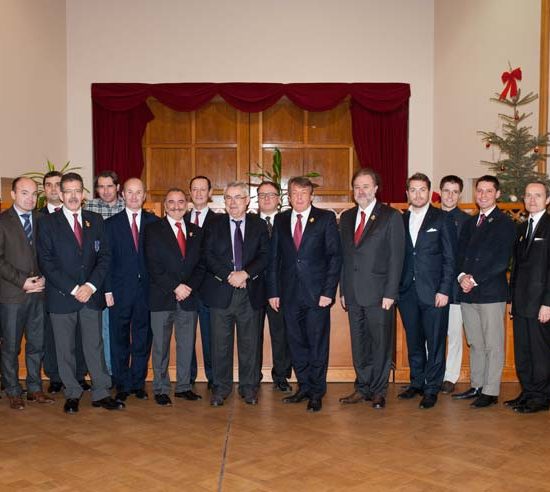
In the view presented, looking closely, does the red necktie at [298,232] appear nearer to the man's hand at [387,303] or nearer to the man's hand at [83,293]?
the man's hand at [387,303]

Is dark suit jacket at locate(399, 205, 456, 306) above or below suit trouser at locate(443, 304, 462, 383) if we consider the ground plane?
above

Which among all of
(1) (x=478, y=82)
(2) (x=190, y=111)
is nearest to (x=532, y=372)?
(1) (x=478, y=82)

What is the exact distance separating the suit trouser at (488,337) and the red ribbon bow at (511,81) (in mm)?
3521

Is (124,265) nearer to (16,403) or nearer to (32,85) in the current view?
(16,403)

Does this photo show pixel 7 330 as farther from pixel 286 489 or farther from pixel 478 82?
pixel 478 82

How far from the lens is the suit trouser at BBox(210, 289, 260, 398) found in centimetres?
469

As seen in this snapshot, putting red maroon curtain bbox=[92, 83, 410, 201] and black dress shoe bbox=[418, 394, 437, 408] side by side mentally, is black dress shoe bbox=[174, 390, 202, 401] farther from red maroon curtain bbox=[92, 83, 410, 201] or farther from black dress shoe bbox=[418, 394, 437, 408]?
red maroon curtain bbox=[92, 83, 410, 201]

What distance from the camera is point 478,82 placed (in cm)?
859

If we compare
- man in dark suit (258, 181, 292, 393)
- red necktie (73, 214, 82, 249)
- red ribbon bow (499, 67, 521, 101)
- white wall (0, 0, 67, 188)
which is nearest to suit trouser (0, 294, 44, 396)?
red necktie (73, 214, 82, 249)

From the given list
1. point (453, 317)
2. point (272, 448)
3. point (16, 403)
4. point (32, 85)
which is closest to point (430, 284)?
point (453, 317)

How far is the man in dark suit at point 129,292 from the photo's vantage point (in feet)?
15.5

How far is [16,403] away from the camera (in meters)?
4.59

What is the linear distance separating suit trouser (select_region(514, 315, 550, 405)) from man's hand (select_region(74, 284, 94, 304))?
9.37 ft

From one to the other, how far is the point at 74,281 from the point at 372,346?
203 centimetres
